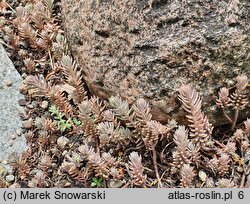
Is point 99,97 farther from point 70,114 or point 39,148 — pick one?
point 39,148

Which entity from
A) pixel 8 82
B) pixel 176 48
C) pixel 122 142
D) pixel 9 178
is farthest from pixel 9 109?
pixel 176 48

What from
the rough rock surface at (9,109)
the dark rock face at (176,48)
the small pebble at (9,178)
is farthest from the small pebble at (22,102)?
the dark rock face at (176,48)

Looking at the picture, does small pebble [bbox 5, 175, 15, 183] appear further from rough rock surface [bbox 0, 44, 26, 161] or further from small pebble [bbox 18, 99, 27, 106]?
small pebble [bbox 18, 99, 27, 106]

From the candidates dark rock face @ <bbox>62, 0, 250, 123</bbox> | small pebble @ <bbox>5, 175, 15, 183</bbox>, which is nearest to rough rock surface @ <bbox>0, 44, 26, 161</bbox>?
small pebble @ <bbox>5, 175, 15, 183</bbox>

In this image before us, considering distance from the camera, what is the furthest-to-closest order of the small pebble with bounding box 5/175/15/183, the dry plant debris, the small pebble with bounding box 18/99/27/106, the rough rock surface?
the small pebble with bounding box 18/99/27/106
the rough rock surface
the small pebble with bounding box 5/175/15/183
the dry plant debris

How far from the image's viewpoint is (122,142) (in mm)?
2924

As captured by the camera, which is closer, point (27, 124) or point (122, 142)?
point (122, 142)

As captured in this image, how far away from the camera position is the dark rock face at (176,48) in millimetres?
2764

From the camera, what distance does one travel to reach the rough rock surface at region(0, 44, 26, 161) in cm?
305

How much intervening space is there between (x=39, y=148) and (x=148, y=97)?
2.43 feet

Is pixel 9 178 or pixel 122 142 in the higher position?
pixel 122 142

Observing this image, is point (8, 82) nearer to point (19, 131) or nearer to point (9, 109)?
point (9, 109)

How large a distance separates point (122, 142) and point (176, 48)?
62cm

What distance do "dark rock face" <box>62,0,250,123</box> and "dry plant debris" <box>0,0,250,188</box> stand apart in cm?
7
